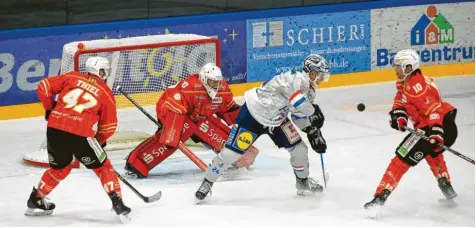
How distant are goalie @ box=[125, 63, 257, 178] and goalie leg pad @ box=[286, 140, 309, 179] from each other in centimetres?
74

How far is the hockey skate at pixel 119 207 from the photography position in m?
7.70

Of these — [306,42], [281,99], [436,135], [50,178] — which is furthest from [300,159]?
[306,42]

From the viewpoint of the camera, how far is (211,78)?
28.2 ft

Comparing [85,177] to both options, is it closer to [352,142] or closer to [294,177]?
[294,177]

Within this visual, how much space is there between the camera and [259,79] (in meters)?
12.1

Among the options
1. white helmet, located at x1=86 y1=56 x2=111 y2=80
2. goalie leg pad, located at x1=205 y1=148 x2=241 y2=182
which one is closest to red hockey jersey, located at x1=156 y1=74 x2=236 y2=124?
goalie leg pad, located at x1=205 y1=148 x2=241 y2=182

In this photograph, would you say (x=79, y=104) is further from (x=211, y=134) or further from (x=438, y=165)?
(x=438, y=165)

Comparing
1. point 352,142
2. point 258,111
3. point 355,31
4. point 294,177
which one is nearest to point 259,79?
point 355,31

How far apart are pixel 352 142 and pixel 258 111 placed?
7.63ft

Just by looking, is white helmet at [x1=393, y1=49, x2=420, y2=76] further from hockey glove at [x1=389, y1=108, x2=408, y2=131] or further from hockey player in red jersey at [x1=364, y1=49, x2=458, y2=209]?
hockey glove at [x1=389, y1=108, x2=408, y2=131]

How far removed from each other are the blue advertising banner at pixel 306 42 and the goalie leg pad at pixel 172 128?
323cm

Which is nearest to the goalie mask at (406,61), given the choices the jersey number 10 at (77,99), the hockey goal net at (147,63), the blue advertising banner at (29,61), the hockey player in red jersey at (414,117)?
the hockey player in red jersey at (414,117)

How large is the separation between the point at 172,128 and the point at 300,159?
3.24 ft

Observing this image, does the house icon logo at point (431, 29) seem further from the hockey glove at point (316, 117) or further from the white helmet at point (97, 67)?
the white helmet at point (97, 67)
